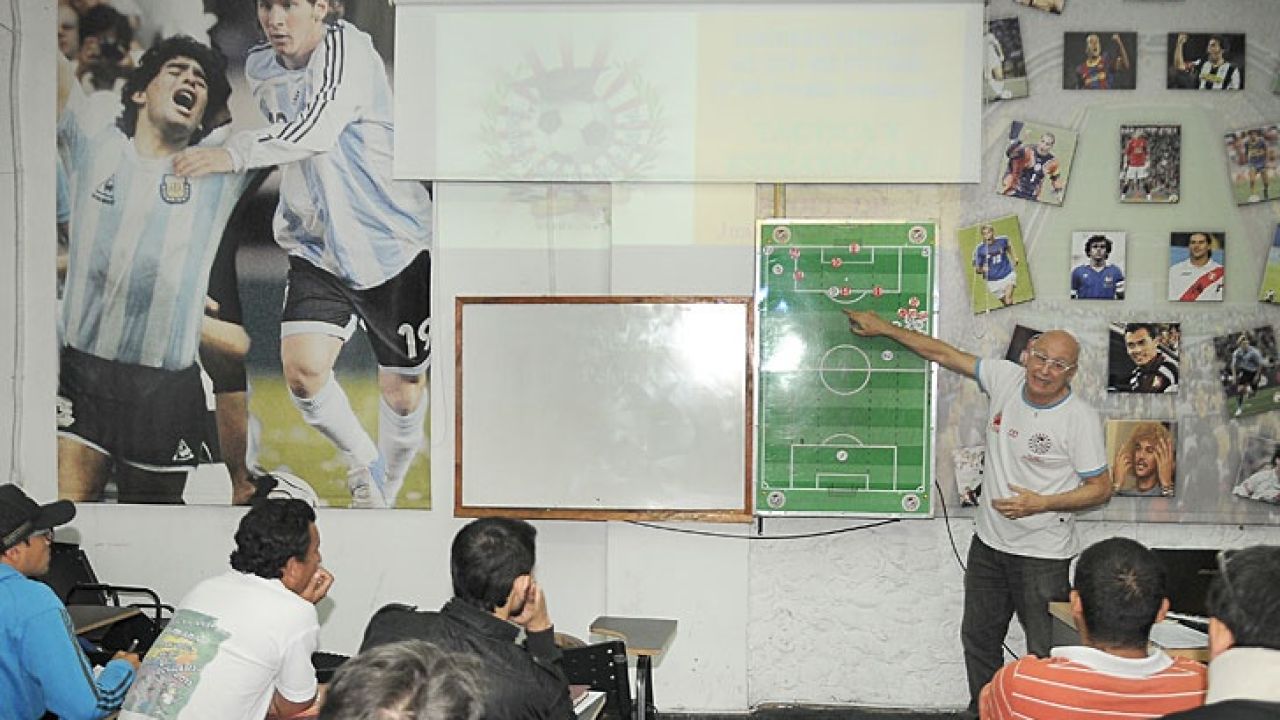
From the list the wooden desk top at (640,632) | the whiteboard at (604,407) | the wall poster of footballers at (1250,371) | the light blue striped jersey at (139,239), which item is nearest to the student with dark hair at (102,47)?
the light blue striped jersey at (139,239)

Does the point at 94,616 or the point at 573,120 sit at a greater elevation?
the point at 573,120

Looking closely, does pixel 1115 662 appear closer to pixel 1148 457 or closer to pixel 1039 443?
pixel 1039 443

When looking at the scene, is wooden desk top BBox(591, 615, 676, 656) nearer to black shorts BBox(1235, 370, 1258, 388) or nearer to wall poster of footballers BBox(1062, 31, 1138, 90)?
black shorts BBox(1235, 370, 1258, 388)

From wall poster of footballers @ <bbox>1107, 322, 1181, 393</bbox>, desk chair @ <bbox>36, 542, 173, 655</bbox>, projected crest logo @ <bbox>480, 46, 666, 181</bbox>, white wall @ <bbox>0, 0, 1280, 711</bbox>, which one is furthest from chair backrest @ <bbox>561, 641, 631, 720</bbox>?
wall poster of footballers @ <bbox>1107, 322, 1181, 393</bbox>

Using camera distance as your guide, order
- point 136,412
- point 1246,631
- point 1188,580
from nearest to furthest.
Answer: point 1246,631
point 1188,580
point 136,412

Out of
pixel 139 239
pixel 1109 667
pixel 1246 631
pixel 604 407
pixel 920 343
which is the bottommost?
pixel 1109 667

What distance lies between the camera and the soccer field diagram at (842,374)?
4.95m

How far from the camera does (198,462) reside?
5332mm

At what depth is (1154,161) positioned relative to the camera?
16.2 ft

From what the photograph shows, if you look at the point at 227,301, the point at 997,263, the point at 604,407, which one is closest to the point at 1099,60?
the point at 997,263

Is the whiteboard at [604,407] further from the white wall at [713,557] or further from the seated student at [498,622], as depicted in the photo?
the seated student at [498,622]

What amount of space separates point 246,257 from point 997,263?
10.1 feet

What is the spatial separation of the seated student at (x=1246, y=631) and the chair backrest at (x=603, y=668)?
1.95m

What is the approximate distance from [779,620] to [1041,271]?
174 centimetres
